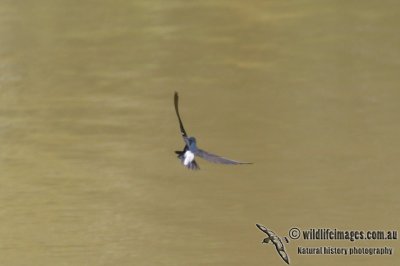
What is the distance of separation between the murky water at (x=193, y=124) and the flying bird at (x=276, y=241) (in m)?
0.02

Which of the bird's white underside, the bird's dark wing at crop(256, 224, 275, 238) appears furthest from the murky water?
the bird's white underside

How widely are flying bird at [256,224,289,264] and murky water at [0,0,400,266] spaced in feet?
0.06

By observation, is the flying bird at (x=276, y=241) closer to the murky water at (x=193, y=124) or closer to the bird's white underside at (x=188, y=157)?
the murky water at (x=193, y=124)

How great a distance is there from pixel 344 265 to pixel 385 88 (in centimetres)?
47

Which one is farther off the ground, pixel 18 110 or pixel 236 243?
pixel 18 110

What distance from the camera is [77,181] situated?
2.04 meters

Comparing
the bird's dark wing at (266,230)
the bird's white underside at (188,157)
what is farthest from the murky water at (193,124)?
the bird's white underside at (188,157)

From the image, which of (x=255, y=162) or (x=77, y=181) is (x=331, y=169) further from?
(x=77, y=181)

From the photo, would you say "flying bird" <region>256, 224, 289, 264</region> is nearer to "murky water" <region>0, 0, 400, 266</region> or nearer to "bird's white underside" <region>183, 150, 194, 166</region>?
"murky water" <region>0, 0, 400, 266</region>

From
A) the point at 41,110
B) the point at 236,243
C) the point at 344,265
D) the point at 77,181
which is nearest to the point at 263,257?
the point at 236,243

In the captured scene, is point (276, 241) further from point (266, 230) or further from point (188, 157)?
point (188, 157)

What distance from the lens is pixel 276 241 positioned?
6.26 ft

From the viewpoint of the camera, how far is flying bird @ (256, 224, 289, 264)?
6.23 ft

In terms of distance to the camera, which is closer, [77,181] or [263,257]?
[263,257]
